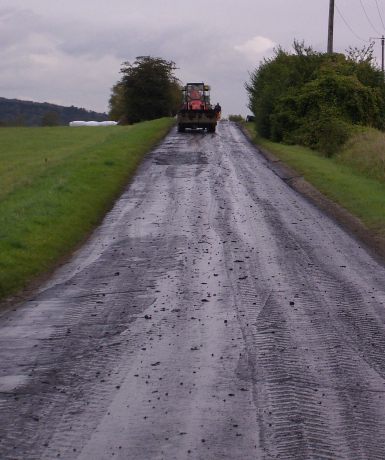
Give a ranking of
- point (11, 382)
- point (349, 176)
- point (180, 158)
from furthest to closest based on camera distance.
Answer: point (180, 158) → point (349, 176) → point (11, 382)

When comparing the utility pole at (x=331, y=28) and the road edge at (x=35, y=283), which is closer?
the road edge at (x=35, y=283)

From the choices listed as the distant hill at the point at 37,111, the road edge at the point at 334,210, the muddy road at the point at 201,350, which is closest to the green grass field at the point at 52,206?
the muddy road at the point at 201,350

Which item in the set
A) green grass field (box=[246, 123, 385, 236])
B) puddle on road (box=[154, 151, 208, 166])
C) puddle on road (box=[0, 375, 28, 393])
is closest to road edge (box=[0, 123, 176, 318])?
puddle on road (box=[0, 375, 28, 393])

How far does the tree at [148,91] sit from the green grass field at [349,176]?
49.4 meters

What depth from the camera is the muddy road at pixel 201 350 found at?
21.7ft

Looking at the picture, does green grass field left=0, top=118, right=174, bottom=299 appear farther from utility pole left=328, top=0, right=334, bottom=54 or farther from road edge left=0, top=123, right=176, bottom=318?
utility pole left=328, top=0, right=334, bottom=54

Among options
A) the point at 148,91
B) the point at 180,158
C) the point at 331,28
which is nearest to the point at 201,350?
the point at 180,158

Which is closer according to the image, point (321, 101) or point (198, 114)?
point (321, 101)

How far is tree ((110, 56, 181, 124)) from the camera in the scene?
288 feet

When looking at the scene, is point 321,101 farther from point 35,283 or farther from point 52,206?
point 35,283

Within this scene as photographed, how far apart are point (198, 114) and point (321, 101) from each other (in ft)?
41.3

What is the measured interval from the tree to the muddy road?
71662mm

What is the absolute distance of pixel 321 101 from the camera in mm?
40375

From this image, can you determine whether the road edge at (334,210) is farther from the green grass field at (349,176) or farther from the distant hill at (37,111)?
the distant hill at (37,111)
